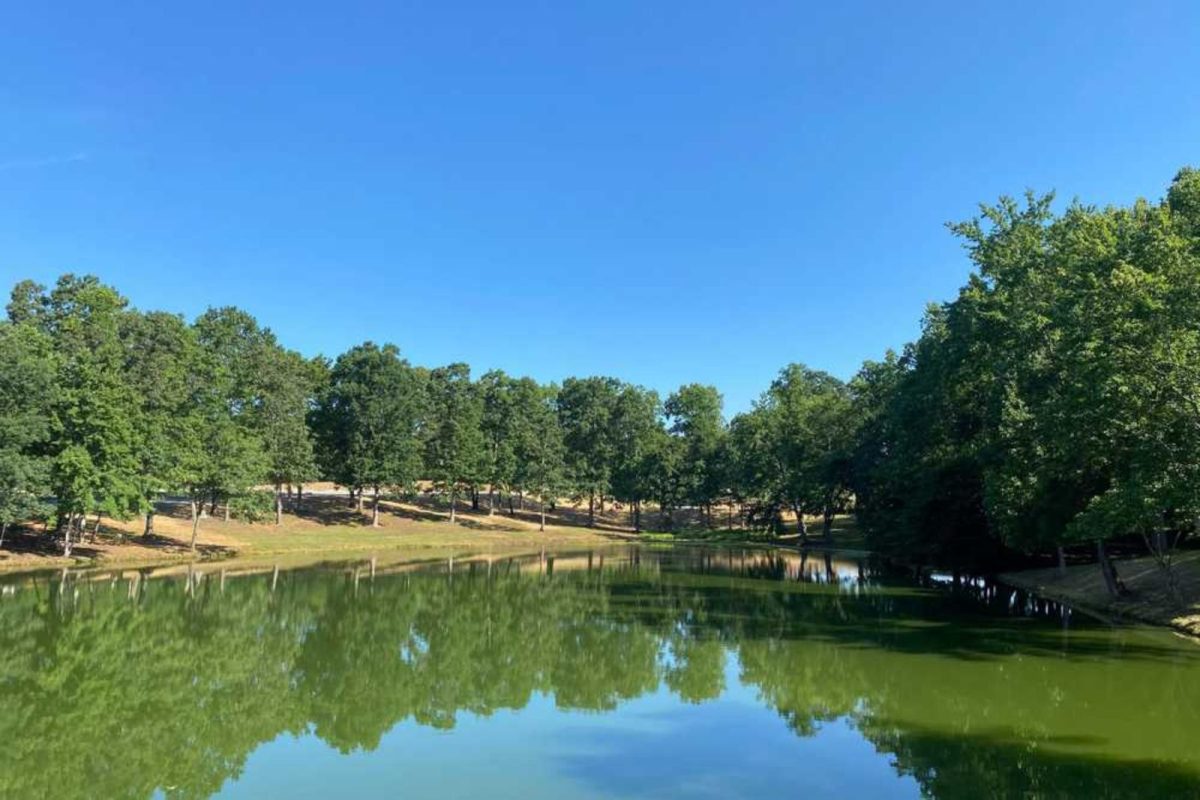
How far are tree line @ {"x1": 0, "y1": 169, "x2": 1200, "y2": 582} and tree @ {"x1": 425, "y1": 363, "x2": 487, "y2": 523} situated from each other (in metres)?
0.28

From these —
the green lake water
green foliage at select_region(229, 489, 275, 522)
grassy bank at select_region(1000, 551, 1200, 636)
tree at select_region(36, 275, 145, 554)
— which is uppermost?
tree at select_region(36, 275, 145, 554)

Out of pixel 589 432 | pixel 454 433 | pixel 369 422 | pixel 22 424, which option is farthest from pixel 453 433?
pixel 22 424

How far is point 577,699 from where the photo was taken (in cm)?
1681

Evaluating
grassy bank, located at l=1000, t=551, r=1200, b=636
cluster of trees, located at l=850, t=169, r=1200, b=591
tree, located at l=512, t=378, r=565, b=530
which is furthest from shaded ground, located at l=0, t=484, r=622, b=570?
grassy bank, located at l=1000, t=551, r=1200, b=636

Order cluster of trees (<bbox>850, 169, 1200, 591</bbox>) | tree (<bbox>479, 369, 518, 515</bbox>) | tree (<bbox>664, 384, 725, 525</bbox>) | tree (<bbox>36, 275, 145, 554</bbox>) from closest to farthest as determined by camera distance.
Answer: cluster of trees (<bbox>850, 169, 1200, 591</bbox>) < tree (<bbox>36, 275, 145, 554</bbox>) < tree (<bbox>479, 369, 518, 515</bbox>) < tree (<bbox>664, 384, 725, 525</bbox>)

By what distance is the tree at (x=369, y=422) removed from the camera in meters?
71.4

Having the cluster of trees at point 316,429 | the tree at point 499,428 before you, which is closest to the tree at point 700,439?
the cluster of trees at point 316,429

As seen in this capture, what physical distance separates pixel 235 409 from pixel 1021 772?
203 ft

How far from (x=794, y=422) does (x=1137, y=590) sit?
54.6 m

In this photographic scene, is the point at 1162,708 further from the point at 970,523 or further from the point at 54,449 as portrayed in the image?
the point at 54,449

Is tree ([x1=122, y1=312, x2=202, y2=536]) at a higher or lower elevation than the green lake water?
higher

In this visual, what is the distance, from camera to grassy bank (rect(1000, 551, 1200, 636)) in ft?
81.4

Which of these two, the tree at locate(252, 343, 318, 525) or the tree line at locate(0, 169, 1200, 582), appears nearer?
the tree line at locate(0, 169, 1200, 582)

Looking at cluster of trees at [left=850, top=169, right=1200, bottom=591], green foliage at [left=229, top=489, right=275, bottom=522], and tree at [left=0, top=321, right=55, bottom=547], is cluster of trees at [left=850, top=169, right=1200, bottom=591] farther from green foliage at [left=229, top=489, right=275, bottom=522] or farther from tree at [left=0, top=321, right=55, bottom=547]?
tree at [left=0, top=321, right=55, bottom=547]
